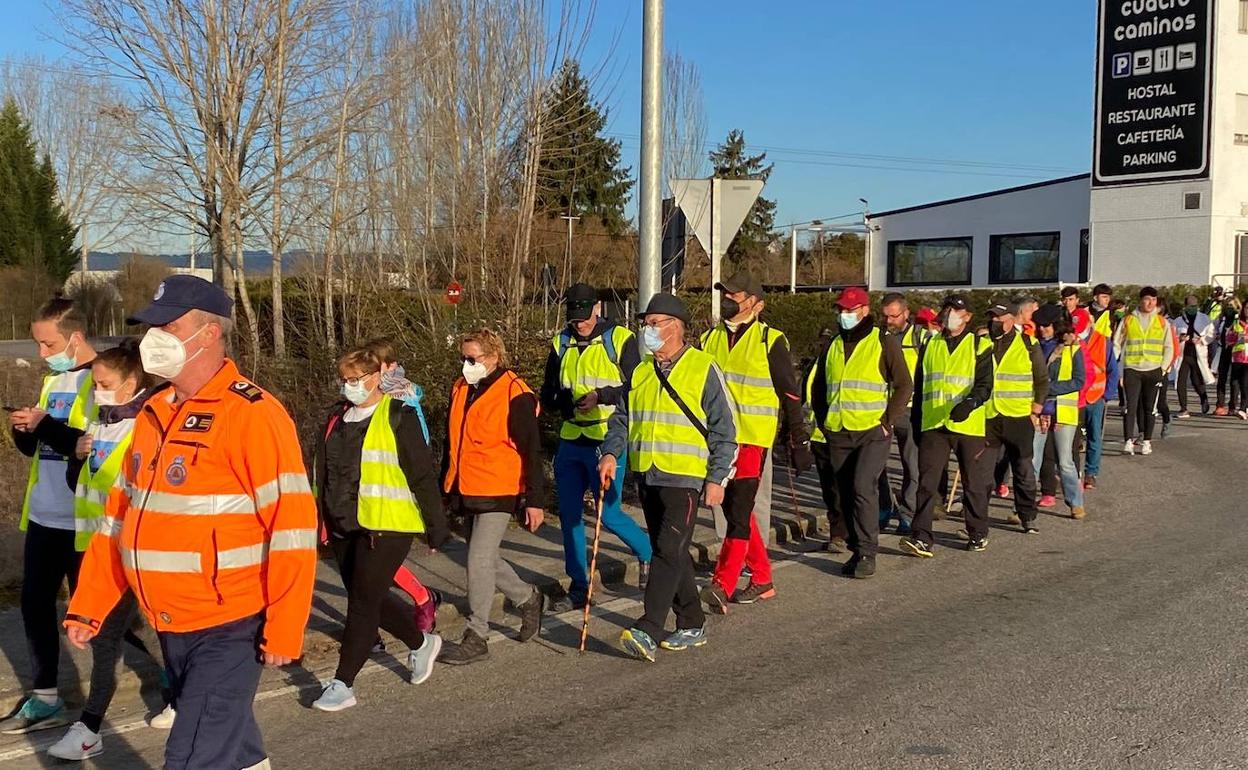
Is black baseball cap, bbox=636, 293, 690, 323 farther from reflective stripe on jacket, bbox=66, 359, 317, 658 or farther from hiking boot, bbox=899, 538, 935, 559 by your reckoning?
hiking boot, bbox=899, 538, 935, 559

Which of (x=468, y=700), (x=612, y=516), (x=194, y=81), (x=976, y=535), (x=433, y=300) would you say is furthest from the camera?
(x=194, y=81)

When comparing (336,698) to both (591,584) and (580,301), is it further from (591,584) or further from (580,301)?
(580,301)

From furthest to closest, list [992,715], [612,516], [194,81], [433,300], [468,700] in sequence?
1. [194,81]
2. [433,300]
3. [612,516]
4. [468,700]
5. [992,715]

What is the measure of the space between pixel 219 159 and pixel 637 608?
1141cm

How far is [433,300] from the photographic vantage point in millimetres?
14312

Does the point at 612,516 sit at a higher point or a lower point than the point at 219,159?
lower

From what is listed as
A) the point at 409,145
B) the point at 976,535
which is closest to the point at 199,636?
the point at 976,535

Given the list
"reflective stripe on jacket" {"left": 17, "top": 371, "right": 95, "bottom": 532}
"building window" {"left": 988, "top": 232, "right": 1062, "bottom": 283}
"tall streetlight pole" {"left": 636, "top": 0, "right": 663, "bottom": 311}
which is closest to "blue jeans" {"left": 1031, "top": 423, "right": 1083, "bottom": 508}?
"tall streetlight pole" {"left": 636, "top": 0, "right": 663, "bottom": 311}

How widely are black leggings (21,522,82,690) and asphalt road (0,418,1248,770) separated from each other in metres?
0.46

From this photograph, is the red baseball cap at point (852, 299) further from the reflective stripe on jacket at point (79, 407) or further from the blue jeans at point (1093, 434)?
the reflective stripe on jacket at point (79, 407)

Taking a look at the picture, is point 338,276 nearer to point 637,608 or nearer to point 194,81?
point 194,81

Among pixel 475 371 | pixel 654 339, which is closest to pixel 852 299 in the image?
pixel 654 339

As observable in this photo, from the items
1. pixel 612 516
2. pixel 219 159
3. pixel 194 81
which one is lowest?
pixel 612 516

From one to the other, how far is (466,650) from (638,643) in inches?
37.7
